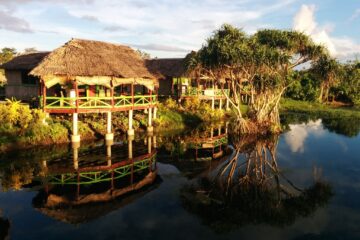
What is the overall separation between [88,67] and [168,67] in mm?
18264

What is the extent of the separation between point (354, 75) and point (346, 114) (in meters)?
15.0

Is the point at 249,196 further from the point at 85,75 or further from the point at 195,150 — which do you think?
the point at 85,75

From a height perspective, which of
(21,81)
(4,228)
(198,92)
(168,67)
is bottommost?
(4,228)

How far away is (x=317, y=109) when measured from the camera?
51.1 meters

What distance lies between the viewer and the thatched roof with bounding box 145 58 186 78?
38344mm

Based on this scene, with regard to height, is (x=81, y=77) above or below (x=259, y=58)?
below

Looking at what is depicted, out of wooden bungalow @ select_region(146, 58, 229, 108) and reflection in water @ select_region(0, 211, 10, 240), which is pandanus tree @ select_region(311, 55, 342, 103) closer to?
wooden bungalow @ select_region(146, 58, 229, 108)

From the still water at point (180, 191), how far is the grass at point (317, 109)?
22.5 meters

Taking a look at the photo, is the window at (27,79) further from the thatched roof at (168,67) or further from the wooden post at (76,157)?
the thatched roof at (168,67)

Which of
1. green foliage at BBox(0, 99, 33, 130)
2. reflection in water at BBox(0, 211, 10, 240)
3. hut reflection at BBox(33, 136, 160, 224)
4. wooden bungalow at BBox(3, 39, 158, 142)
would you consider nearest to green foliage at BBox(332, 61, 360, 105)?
wooden bungalow at BBox(3, 39, 158, 142)

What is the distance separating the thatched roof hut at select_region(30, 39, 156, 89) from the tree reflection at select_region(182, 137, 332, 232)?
426 inches

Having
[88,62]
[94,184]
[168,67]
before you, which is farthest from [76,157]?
[168,67]

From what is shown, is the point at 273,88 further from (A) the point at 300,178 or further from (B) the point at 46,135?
(B) the point at 46,135

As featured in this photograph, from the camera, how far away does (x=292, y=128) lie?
34344 millimetres
